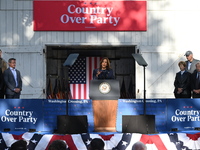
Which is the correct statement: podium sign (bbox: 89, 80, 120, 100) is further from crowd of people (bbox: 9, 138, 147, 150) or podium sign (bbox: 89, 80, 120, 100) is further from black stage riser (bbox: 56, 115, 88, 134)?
crowd of people (bbox: 9, 138, 147, 150)

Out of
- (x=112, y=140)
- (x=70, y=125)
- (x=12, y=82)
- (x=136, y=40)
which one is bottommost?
(x=112, y=140)

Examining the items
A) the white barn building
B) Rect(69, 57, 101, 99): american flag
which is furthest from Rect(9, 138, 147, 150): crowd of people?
Rect(69, 57, 101, 99): american flag

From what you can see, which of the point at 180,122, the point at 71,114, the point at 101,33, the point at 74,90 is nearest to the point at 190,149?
the point at 180,122

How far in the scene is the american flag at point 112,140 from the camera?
730 centimetres

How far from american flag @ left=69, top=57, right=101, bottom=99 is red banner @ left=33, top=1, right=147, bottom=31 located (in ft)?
10.6

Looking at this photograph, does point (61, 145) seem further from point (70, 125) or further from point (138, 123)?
point (138, 123)

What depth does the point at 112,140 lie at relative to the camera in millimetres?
7312

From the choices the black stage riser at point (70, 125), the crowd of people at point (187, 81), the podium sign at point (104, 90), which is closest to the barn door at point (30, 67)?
the crowd of people at point (187, 81)

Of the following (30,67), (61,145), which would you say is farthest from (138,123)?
(30,67)

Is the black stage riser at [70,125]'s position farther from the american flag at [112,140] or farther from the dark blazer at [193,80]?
the dark blazer at [193,80]

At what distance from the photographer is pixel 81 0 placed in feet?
47.9

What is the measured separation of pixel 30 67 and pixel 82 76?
326 centimetres

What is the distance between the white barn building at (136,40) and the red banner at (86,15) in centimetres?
18

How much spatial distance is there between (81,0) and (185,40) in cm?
365
